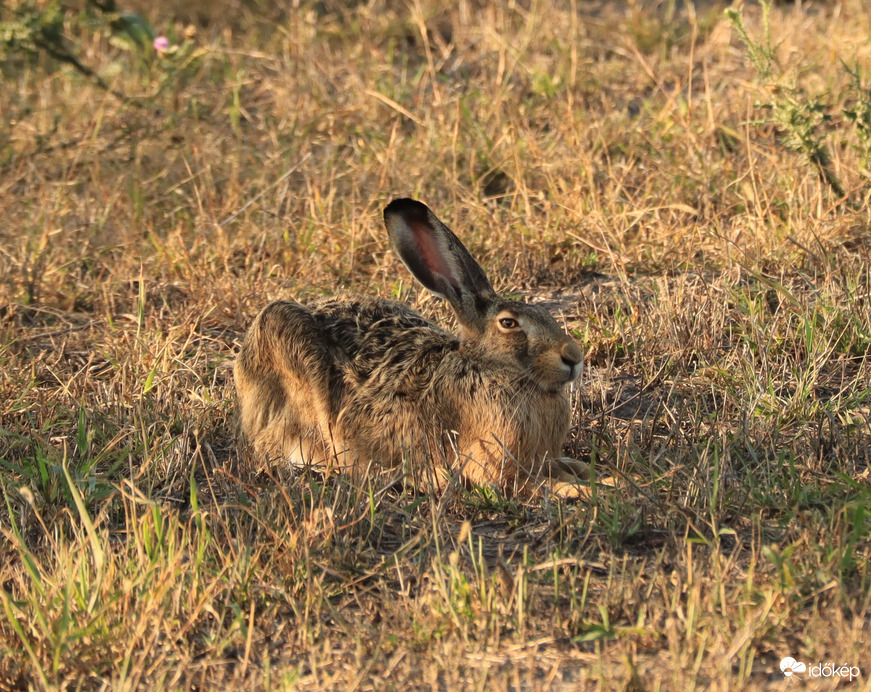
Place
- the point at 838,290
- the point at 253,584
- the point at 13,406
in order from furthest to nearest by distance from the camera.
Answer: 1. the point at 838,290
2. the point at 13,406
3. the point at 253,584

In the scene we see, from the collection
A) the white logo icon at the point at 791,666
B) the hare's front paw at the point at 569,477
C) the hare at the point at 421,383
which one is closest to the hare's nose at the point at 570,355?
the hare at the point at 421,383

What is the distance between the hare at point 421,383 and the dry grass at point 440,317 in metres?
0.19

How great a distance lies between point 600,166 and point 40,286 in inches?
115

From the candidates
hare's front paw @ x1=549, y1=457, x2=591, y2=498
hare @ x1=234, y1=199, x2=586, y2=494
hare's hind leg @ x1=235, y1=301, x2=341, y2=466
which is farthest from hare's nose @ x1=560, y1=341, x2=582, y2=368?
hare's hind leg @ x1=235, y1=301, x2=341, y2=466

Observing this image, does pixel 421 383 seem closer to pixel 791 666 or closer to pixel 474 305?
pixel 474 305

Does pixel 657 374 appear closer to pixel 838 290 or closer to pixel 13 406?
pixel 838 290

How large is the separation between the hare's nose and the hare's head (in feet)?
0.05

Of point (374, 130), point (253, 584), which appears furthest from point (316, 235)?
point (253, 584)

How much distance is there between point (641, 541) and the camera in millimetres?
3658

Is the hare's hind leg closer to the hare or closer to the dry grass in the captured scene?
the hare

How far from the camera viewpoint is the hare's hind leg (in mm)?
4492

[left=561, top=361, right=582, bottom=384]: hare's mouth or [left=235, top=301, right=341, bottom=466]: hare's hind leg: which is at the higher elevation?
[left=561, top=361, right=582, bottom=384]: hare's mouth

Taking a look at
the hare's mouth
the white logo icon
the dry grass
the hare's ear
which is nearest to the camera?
the white logo icon

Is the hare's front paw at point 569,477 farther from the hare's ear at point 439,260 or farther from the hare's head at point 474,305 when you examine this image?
the hare's ear at point 439,260
